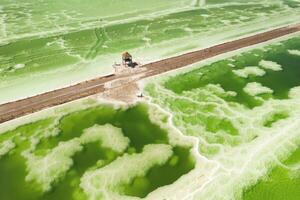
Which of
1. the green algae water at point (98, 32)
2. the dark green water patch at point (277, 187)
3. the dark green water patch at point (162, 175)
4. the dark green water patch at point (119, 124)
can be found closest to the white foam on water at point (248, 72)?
the green algae water at point (98, 32)

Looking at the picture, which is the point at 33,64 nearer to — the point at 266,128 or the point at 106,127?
the point at 106,127

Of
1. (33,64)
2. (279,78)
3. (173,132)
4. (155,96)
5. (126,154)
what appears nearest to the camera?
(126,154)

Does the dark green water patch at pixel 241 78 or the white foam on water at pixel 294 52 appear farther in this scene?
the white foam on water at pixel 294 52

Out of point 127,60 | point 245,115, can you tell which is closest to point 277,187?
point 245,115

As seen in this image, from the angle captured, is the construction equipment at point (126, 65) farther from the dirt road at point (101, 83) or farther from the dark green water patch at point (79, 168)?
the dark green water patch at point (79, 168)

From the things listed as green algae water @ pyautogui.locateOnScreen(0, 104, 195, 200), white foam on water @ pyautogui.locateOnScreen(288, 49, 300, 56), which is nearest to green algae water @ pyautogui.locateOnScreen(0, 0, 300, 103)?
green algae water @ pyautogui.locateOnScreen(0, 104, 195, 200)

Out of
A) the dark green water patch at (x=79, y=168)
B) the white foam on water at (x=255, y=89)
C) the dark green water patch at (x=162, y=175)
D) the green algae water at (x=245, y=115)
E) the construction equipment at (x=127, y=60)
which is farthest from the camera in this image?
the construction equipment at (x=127, y=60)

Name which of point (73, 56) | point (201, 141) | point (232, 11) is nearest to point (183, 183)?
point (201, 141)
